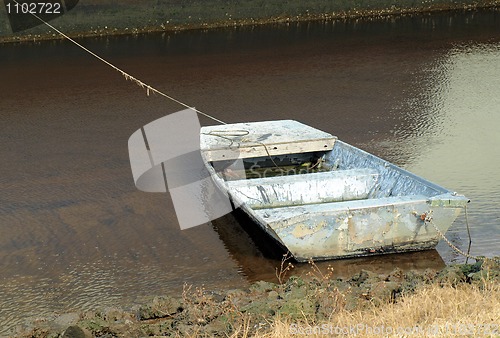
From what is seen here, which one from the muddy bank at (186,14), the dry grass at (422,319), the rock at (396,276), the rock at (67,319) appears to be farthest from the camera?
the muddy bank at (186,14)

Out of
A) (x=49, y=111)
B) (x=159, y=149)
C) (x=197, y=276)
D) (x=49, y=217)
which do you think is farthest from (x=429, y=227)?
(x=49, y=111)

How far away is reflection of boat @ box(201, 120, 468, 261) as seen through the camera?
308 inches

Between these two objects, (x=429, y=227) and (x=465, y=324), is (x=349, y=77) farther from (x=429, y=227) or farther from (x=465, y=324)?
(x=465, y=324)

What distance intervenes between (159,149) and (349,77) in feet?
20.2

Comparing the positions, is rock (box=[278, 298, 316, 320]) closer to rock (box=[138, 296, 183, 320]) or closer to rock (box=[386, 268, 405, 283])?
rock (box=[138, 296, 183, 320])

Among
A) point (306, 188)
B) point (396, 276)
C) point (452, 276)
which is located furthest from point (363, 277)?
point (306, 188)

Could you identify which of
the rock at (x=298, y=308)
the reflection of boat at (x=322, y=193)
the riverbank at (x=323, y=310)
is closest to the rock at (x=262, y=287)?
the riverbank at (x=323, y=310)

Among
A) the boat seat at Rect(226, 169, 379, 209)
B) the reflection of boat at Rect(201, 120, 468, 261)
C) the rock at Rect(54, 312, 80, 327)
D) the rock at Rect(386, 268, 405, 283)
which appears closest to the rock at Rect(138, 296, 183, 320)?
the rock at Rect(54, 312, 80, 327)

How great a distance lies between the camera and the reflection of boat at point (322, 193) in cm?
782

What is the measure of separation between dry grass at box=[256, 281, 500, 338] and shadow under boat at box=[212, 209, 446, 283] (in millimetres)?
1806

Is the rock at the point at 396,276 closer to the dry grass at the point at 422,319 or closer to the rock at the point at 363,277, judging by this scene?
the rock at the point at 363,277

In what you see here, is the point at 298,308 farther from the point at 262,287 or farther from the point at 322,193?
the point at 322,193

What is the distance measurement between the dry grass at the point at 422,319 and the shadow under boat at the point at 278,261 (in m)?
1.81

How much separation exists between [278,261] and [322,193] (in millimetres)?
1264
